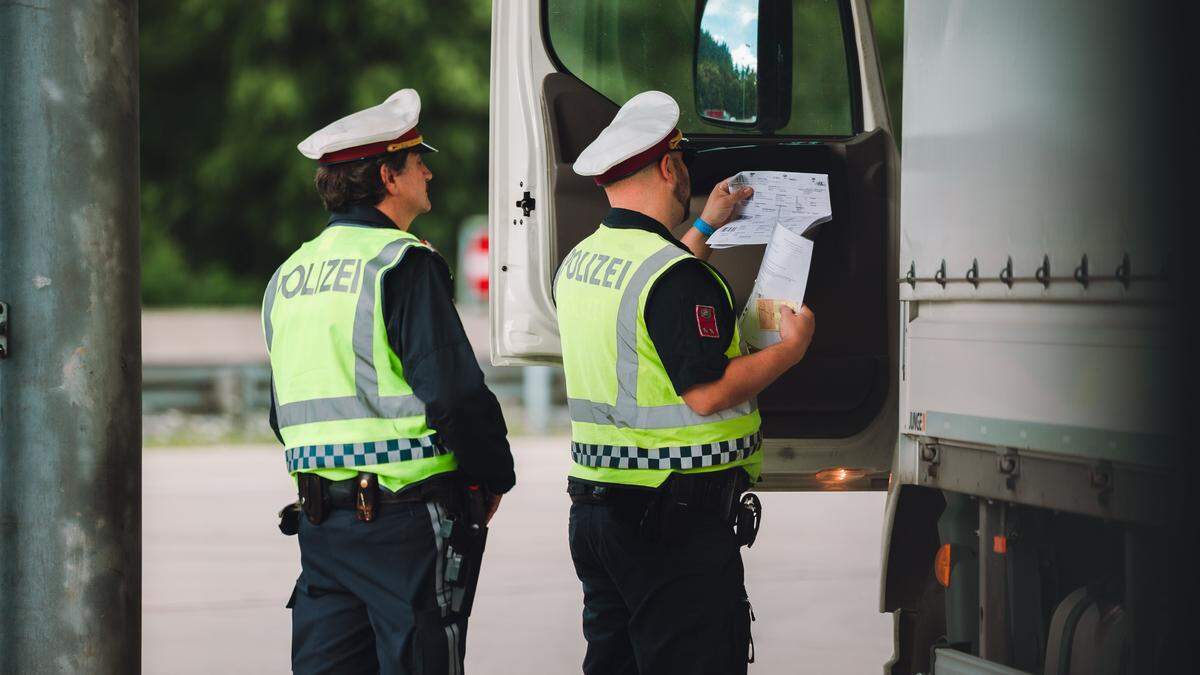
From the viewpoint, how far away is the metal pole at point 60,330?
3963 millimetres

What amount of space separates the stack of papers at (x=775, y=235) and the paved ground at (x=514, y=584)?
103 inches

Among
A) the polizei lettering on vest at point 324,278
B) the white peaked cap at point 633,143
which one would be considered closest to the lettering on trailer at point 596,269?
the white peaked cap at point 633,143

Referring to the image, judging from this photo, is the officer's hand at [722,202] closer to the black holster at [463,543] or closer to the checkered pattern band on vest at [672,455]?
the checkered pattern band on vest at [672,455]

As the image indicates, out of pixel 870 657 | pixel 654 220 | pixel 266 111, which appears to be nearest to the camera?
pixel 654 220

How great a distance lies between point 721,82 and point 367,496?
1998 millimetres

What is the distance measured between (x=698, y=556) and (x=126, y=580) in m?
1.51

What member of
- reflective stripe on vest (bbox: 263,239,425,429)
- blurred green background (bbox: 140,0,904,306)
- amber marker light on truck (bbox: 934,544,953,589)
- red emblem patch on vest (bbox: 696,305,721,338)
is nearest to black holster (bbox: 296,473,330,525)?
reflective stripe on vest (bbox: 263,239,425,429)

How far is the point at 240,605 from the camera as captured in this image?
24.4 ft

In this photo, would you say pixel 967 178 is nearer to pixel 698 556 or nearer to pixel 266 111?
pixel 698 556

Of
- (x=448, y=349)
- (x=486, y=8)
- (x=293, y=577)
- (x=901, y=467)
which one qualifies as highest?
(x=486, y=8)

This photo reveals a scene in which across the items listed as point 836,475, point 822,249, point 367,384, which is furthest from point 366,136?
point 836,475

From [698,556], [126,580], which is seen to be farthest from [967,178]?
[126,580]

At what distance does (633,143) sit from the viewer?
3764 millimetres

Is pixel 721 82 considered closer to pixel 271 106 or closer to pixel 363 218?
pixel 363 218
